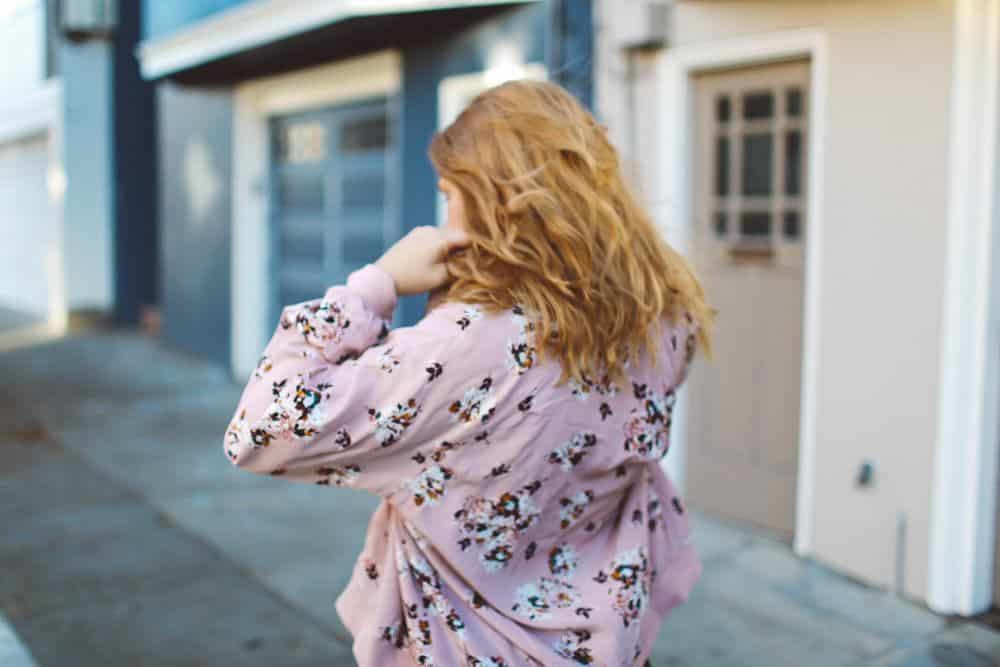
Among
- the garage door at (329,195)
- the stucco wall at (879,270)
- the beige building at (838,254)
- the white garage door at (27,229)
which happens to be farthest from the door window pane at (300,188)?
the white garage door at (27,229)

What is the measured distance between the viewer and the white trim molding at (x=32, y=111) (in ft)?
43.5

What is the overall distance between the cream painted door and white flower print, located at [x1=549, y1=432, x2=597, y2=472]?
3325mm

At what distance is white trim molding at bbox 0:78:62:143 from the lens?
13.3 m

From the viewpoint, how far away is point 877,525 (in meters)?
4.32

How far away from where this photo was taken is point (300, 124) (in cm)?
914

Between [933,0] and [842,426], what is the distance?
1687 mm

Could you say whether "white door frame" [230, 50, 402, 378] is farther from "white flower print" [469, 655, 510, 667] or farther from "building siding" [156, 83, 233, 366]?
"white flower print" [469, 655, 510, 667]

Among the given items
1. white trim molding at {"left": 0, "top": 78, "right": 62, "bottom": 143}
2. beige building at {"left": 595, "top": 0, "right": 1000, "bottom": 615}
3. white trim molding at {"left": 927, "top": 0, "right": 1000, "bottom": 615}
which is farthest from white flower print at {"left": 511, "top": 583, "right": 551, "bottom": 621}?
white trim molding at {"left": 0, "top": 78, "right": 62, "bottom": 143}

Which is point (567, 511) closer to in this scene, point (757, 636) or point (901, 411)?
point (757, 636)

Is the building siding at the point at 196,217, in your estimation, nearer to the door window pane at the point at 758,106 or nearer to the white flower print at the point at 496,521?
the door window pane at the point at 758,106

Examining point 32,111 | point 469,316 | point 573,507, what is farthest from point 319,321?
point 32,111

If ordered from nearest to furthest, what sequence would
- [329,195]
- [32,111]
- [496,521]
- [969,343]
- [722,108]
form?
[496,521], [969,343], [722,108], [329,195], [32,111]

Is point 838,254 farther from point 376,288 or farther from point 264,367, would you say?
point 264,367

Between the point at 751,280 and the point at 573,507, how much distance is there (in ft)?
11.3
